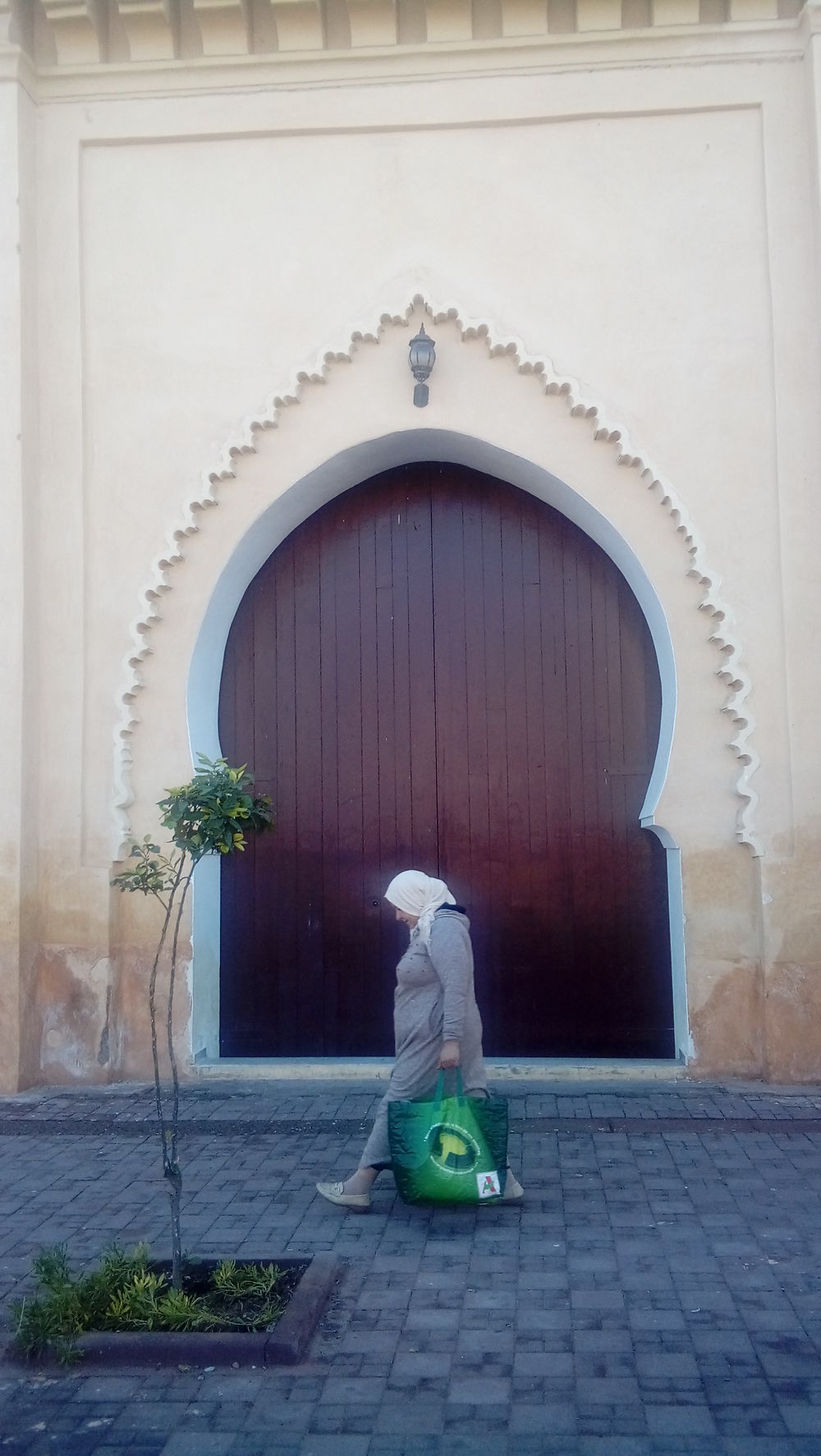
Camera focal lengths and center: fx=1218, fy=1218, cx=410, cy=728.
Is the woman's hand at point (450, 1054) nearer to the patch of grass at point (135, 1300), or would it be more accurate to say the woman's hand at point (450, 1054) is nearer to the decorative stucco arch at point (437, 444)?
the patch of grass at point (135, 1300)

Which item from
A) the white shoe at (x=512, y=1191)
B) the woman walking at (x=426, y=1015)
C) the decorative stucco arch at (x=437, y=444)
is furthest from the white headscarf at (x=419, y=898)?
the decorative stucco arch at (x=437, y=444)

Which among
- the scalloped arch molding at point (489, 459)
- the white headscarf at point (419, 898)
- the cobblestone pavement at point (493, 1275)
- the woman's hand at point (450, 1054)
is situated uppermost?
the scalloped arch molding at point (489, 459)

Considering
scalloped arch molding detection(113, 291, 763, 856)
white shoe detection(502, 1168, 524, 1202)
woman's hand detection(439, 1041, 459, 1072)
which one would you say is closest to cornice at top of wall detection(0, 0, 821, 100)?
scalloped arch molding detection(113, 291, 763, 856)

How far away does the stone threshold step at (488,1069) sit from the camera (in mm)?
6820

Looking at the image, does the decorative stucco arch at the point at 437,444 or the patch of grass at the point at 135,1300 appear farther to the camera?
the decorative stucco arch at the point at 437,444

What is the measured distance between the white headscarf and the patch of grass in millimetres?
1460

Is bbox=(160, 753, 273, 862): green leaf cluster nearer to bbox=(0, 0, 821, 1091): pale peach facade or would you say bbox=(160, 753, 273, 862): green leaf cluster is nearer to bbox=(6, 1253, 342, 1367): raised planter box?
bbox=(6, 1253, 342, 1367): raised planter box

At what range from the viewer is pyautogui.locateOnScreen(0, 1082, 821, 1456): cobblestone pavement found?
325cm

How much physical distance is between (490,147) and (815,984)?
510 cm

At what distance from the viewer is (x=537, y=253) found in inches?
277

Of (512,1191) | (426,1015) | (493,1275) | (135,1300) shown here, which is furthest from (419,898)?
(135,1300)

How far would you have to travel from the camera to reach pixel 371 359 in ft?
23.3

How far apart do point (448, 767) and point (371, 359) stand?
247 cm

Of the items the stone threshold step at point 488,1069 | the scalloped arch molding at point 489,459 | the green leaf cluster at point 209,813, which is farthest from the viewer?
the stone threshold step at point 488,1069
